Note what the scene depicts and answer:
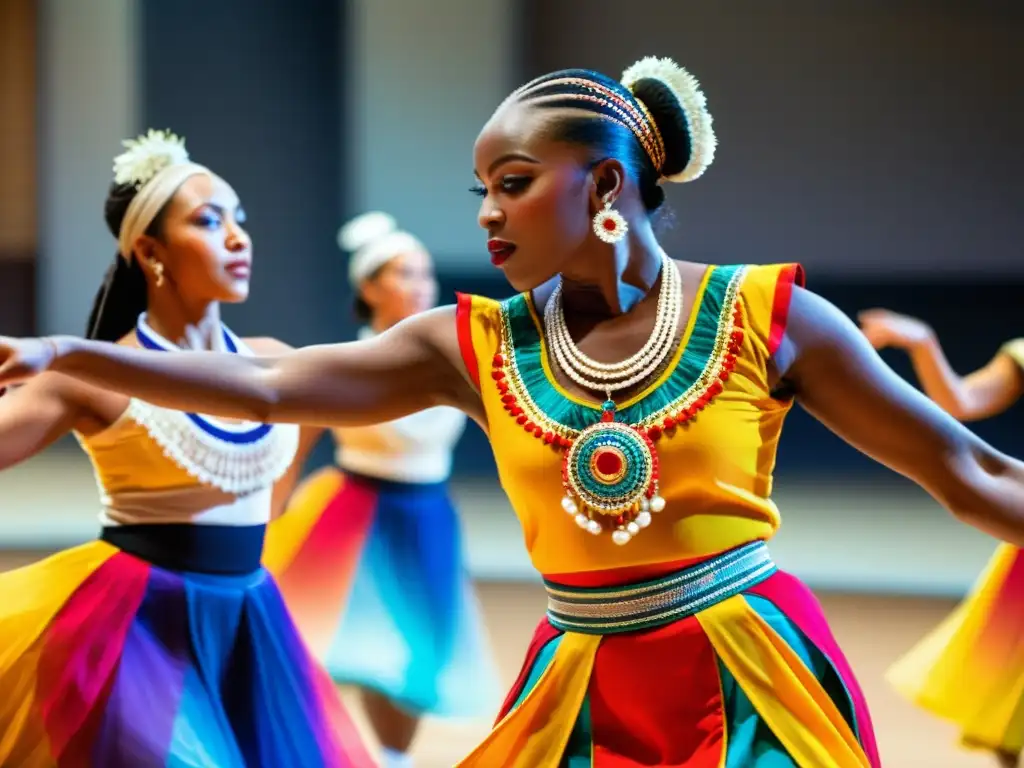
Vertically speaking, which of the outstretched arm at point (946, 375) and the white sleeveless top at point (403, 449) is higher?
the outstretched arm at point (946, 375)

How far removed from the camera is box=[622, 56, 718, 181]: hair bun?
182 centimetres

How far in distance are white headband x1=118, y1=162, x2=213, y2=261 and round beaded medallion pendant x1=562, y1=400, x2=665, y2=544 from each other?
1.39 meters

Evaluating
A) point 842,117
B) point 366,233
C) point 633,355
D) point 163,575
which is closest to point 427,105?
point 842,117

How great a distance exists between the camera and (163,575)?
2545mm

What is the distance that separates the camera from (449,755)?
3941mm

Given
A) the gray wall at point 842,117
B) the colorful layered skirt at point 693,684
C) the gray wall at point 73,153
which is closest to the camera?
the colorful layered skirt at point 693,684

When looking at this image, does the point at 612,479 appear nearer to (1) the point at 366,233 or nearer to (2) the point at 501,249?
(2) the point at 501,249

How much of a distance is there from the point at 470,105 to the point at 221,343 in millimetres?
3961

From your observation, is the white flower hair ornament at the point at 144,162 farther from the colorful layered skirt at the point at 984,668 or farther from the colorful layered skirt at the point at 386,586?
the colorful layered skirt at the point at 984,668

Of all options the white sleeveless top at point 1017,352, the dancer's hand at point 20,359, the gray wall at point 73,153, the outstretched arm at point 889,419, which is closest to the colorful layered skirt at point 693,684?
the outstretched arm at point 889,419

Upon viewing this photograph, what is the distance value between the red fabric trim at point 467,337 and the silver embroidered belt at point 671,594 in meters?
0.30

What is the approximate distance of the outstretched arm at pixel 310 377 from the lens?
175 cm

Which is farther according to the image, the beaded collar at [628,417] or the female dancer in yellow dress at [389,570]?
the female dancer in yellow dress at [389,570]

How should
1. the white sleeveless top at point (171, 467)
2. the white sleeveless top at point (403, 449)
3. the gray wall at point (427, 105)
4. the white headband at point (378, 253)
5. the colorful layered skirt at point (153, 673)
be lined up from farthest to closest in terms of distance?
1. the gray wall at point (427, 105)
2. the white headband at point (378, 253)
3. the white sleeveless top at point (403, 449)
4. the white sleeveless top at point (171, 467)
5. the colorful layered skirt at point (153, 673)
